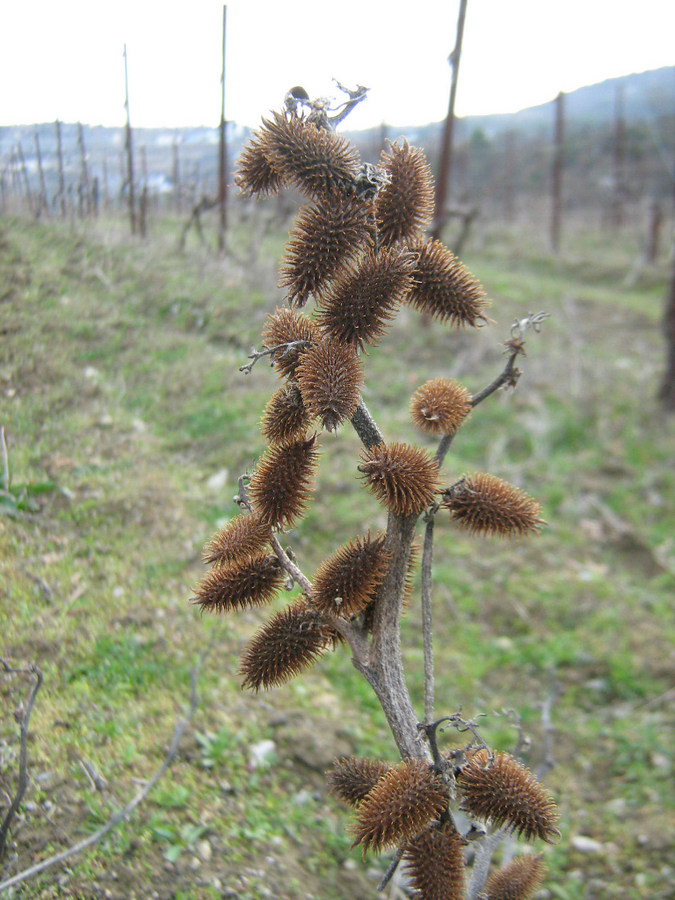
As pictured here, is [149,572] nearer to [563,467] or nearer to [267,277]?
[267,277]

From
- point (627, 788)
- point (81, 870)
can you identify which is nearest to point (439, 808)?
point (81, 870)

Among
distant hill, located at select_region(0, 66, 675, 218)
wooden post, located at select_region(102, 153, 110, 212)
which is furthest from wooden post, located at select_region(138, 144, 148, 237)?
wooden post, located at select_region(102, 153, 110, 212)

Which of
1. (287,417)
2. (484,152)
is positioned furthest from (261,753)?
(484,152)

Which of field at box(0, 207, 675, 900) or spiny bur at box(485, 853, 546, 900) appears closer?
spiny bur at box(485, 853, 546, 900)

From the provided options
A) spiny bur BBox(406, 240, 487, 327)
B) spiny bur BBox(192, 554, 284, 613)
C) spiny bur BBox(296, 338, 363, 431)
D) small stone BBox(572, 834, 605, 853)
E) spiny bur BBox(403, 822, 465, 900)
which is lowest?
small stone BBox(572, 834, 605, 853)

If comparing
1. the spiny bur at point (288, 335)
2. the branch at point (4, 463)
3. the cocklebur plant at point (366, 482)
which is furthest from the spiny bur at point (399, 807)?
the branch at point (4, 463)

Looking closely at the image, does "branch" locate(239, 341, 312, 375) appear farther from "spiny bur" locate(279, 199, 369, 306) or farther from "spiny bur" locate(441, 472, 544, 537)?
"spiny bur" locate(441, 472, 544, 537)
